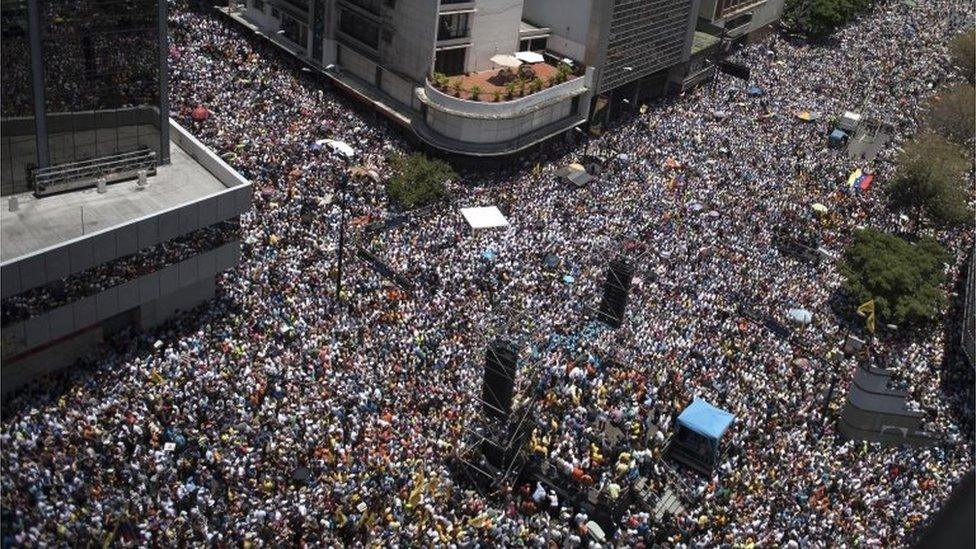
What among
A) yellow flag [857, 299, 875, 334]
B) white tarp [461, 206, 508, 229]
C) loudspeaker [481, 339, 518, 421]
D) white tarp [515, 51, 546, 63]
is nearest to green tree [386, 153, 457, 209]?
white tarp [461, 206, 508, 229]

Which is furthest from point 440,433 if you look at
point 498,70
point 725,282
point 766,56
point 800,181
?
point 766,56

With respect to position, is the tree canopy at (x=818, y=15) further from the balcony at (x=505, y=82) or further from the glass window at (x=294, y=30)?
the glass window at (x=294, y=30)

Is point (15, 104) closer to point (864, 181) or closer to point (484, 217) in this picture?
point (484, 217)

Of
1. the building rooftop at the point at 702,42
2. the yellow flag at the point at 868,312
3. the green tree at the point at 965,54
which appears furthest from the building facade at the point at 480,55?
the green tree at the point at 965,54

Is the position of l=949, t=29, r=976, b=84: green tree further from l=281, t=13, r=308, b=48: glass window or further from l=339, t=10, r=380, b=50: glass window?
l=281, t=13, r=308, b=48: glass window

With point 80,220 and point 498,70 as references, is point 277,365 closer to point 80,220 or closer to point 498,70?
point 80,220
